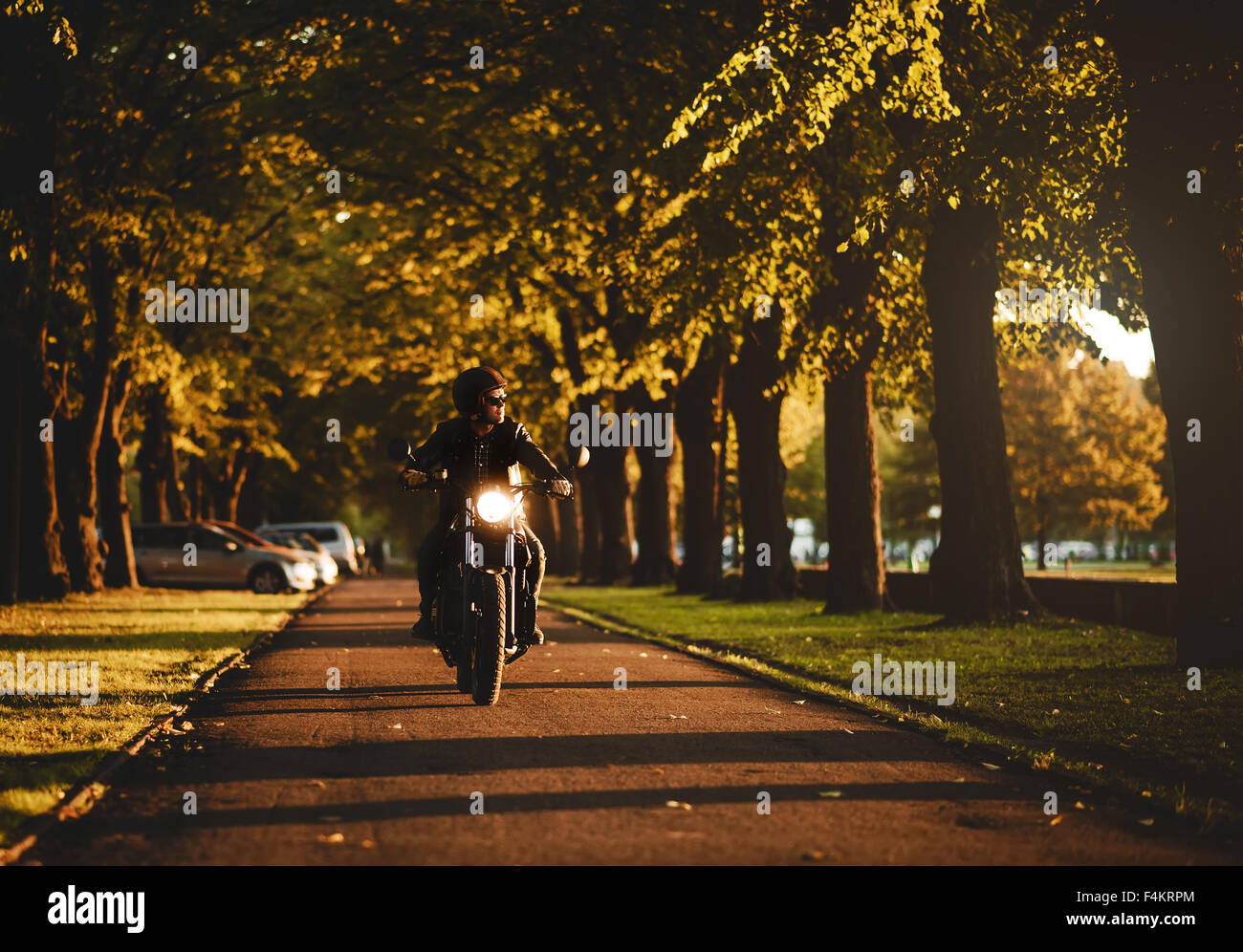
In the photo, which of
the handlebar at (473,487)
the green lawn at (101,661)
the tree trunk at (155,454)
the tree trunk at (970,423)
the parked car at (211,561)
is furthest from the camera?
the tree trunk at (155,454)

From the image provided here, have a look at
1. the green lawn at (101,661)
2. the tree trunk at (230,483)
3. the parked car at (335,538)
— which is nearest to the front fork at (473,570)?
the green lawn at (101,661)

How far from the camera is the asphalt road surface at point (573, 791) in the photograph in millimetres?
6016

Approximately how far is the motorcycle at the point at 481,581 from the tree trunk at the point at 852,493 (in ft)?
43.1

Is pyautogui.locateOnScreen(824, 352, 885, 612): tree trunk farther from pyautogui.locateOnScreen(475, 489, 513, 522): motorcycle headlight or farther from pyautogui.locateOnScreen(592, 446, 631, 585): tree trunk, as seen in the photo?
pyautogui.locateOnScreen(592, 446, 631, 585): tree trunk

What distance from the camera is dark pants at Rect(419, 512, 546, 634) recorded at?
1051 cm

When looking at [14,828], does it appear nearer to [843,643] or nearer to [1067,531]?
[843,643]

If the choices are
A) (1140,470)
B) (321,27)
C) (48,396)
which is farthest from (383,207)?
(1140,470)

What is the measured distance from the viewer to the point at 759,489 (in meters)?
28.1

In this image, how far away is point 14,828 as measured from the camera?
6.39 meters

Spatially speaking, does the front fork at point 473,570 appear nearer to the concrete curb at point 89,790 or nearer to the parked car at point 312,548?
the concrete curb at point 89,790

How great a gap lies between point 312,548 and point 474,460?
120ft

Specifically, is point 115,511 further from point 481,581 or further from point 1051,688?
point 1051,688

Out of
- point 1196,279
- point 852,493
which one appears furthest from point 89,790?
point 852,493
